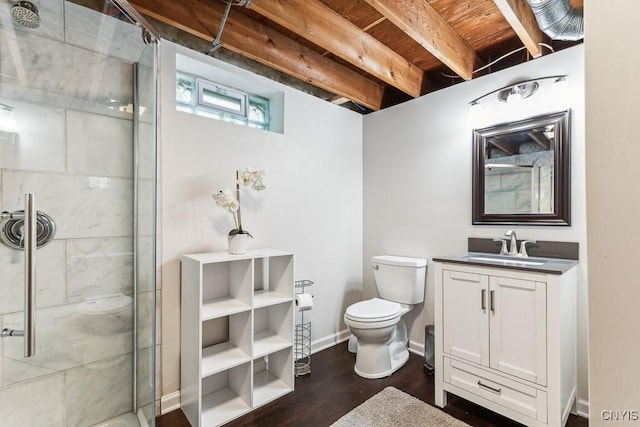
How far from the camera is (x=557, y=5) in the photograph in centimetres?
154

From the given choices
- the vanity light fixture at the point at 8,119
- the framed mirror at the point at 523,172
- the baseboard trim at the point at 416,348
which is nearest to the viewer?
the vanity light fixture at the point at 8,119

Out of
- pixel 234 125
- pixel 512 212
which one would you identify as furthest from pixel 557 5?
pixel 234 125

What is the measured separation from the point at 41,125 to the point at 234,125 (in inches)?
40.1

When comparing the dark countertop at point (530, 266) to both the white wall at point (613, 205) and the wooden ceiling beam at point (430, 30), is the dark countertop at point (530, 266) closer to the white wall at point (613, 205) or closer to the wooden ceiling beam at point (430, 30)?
the white wall at point (613, 205)

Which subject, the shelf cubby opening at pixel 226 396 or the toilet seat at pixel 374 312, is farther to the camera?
the toilet seat at pixel 374 312

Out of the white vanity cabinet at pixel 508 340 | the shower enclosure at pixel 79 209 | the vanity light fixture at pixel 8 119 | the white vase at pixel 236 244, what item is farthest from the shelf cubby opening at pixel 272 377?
the vanity light fixture at pixel 8 119

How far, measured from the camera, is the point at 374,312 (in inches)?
86.9

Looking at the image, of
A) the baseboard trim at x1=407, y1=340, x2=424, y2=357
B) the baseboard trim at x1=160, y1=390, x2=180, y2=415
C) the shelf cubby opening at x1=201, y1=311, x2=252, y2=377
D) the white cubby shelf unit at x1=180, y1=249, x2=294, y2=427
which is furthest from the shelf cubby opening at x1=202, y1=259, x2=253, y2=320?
the baseboard trim at x1=407, y1=340, x2=424, y2=357

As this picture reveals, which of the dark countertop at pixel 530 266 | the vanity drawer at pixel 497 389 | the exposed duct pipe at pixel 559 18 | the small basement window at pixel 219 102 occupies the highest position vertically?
the exposed duct pipe at pixel 559 18

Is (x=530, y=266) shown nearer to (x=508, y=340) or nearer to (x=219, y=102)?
(x=508, y=340)

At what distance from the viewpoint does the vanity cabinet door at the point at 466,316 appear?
5.66 ft

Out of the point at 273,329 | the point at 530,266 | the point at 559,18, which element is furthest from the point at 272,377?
the point at 559,18

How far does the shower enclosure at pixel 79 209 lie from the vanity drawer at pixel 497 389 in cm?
172

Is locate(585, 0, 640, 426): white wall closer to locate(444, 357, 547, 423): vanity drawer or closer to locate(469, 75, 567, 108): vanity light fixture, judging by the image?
locate(444, 357, 547, 423): vanity drawer
